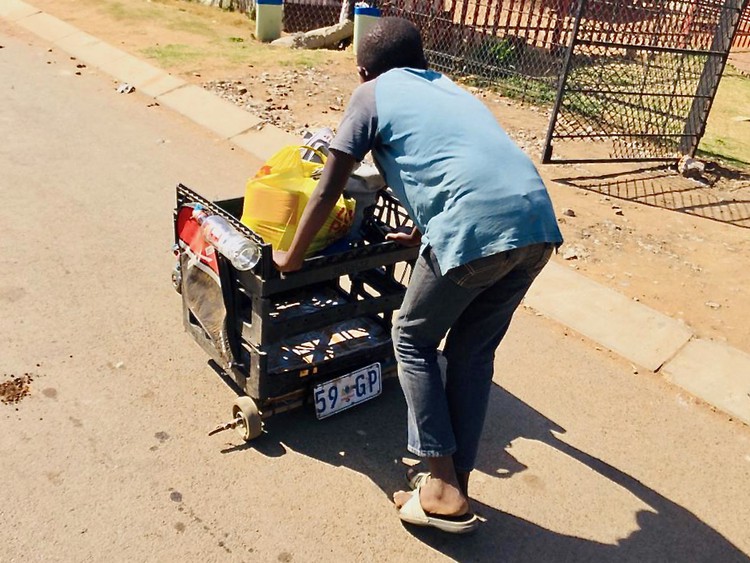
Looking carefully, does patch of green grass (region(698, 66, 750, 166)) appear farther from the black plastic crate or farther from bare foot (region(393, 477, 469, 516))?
bare foot (region(393, 477, 469, 516))

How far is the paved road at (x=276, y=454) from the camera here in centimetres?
290

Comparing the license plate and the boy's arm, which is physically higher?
the boy's arm

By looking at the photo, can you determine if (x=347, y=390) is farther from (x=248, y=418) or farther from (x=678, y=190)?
(x=678, y=190)

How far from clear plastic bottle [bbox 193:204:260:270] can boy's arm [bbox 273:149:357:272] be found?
11cm

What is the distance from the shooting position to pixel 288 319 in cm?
324

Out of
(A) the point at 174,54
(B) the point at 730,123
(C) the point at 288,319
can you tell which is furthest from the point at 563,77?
(A) the point at 174,54

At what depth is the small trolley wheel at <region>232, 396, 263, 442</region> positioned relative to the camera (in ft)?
10.7

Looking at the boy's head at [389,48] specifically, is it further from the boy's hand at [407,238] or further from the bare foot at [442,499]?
the bare foot at [442,499]

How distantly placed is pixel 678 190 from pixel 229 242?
5642 mm

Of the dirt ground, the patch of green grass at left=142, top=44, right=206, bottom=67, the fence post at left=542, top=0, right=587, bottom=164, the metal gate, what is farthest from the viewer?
the patch of green grass at left=142, top=44, right=206, bottom=67

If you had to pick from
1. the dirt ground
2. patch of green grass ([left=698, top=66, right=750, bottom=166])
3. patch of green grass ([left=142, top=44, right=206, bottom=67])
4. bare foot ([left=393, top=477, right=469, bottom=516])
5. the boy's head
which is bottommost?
patch of green grass ([left=698, top=66, right=750, bottom=166])

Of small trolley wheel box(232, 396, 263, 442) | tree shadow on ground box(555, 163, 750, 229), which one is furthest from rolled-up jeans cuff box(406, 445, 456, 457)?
tree shadow on ground box(555, 163, 750, 229)

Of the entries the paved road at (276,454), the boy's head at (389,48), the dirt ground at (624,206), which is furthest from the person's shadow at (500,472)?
the dirt ground at (624,206)

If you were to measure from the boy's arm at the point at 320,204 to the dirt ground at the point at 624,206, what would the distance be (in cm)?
303
